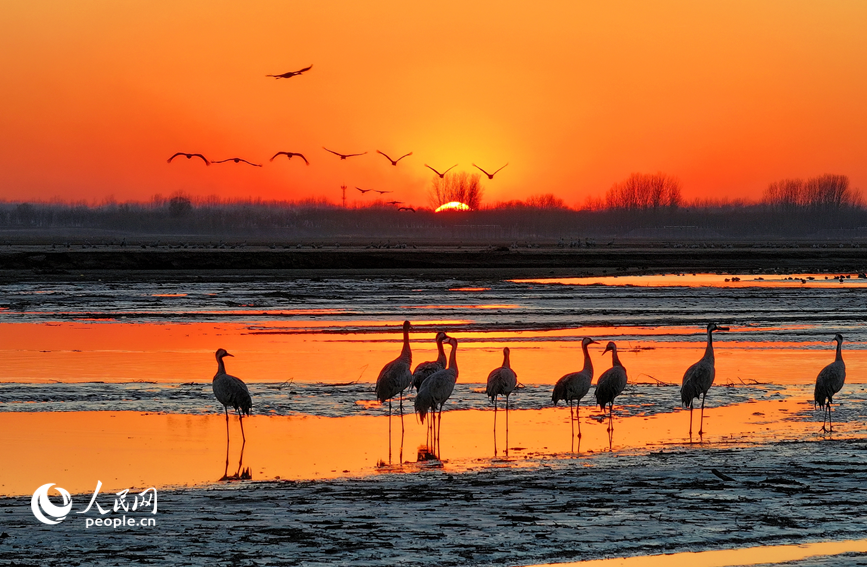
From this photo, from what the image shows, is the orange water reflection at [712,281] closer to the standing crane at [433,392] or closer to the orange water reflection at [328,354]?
the orange water reflection at [328,354]

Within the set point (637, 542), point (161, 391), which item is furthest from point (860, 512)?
point (161, 391)

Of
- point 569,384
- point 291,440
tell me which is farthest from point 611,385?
point 291,440

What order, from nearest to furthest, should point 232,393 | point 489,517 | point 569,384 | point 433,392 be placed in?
point 489,517
point 232,393
point 433,392
point 569,384

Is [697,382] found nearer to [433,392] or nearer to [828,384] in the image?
[828,384]

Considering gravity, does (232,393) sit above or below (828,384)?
below

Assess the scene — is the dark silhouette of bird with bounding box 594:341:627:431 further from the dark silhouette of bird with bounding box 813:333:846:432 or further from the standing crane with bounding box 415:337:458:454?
the dark silhouette of bird with bounding box 813:333:846:432

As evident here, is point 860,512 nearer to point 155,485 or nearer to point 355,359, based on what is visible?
point 155,485

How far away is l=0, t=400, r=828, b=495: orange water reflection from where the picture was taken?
1138 cm

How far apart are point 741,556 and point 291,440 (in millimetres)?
6794

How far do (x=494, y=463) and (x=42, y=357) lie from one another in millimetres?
13334

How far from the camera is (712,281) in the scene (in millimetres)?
53469

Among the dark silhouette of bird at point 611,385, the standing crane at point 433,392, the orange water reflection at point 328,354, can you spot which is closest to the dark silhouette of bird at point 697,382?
the dark silhouette of bird at point 611,385

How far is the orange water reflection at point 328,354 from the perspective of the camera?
19203mm

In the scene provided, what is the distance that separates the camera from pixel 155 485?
10.6m
